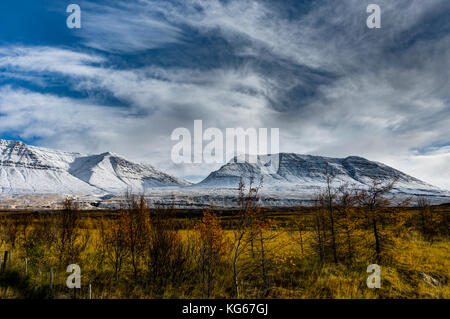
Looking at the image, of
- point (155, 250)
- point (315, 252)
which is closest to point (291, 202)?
point (315, 252)

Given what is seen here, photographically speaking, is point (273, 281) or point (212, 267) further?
point (273, 281)

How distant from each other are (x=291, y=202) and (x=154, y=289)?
5409 inches

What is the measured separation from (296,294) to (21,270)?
520 inches

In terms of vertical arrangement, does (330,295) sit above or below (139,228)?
below

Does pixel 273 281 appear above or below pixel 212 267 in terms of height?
below
